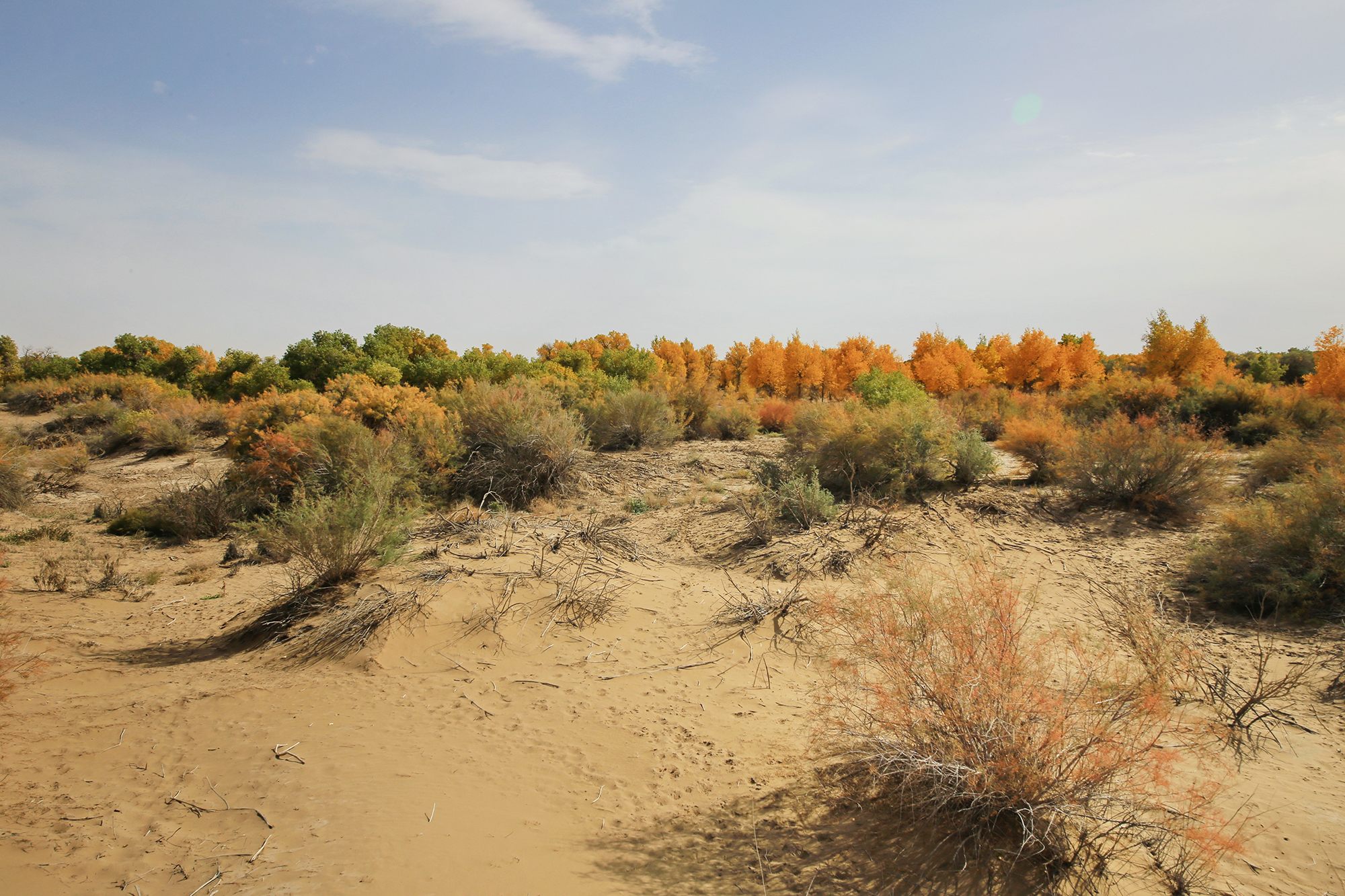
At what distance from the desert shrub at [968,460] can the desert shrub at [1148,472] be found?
1.32 meters

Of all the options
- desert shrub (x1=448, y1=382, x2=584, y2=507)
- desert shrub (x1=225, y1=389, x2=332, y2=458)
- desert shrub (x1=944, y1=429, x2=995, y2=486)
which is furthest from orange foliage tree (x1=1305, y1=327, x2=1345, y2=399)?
desert shrub (x1=225, y1=389, x2=332, y2=458)

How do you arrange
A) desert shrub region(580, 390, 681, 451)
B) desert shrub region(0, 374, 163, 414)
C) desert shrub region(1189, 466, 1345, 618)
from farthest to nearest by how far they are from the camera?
desert shrub region(0, 374, 163, 414)
desert shrub region(580, 390, 681, 451)
desert shrub region(1189, 466, 1345, 618)

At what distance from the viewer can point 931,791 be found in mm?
3111

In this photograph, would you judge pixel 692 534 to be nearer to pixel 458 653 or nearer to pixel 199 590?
pixel 458 653

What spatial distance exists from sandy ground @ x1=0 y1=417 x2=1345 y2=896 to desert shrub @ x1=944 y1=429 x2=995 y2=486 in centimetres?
299

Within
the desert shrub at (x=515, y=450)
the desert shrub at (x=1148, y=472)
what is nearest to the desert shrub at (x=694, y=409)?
the desert shrub at (x=515, y=450)

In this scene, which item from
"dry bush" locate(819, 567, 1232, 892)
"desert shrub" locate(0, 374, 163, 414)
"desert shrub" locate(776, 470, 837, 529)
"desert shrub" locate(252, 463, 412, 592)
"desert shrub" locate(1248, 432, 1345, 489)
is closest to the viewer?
"dry bush" locate(819, 567, 1232, 892)

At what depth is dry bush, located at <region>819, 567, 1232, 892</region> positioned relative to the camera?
2.92 m

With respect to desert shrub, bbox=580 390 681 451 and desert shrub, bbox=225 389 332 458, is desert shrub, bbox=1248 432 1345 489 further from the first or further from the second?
desert shrub, bbox=225 389 332 458

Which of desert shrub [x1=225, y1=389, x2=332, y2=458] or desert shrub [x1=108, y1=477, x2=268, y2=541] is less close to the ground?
desert shrub [x1=225, y1=389, x2=332, y2=458]

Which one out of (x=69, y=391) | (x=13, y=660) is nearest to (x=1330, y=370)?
(x=13, y=660)

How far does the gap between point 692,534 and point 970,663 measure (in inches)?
270

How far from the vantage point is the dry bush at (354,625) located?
18.7 feet

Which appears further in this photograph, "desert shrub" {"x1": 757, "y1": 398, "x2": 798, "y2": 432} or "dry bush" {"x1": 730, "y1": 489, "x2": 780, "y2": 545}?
"desert shrub" {"x1": 757, "y1": 398, "x2": 798, "y2": 432}
